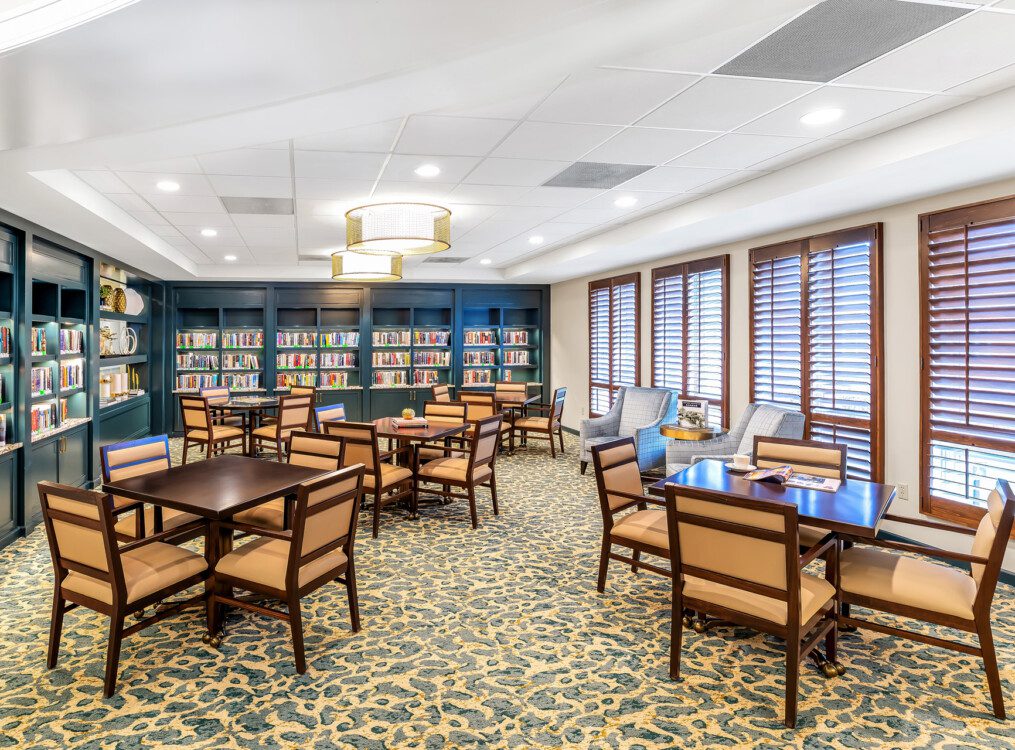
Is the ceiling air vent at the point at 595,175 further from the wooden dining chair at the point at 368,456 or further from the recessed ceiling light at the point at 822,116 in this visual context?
the wooden dining chair at the point at 368,456

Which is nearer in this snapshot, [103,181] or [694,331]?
[103,181]

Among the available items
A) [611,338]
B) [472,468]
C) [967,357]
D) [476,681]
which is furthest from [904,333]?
[611,338]

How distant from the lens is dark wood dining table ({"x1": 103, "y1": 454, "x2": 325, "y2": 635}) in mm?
3117

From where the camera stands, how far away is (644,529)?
146 inches

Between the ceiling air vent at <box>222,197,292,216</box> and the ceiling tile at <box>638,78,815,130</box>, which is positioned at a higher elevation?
the ceiling air vent at <box>222,197,292,216</box>

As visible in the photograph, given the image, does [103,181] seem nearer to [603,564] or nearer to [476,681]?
[476,681]

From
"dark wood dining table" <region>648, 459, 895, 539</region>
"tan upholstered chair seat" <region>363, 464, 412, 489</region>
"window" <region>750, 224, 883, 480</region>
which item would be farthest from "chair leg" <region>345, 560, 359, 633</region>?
"window" <region>750, 224, 883, 480</region>

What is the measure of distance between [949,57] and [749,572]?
2467mm

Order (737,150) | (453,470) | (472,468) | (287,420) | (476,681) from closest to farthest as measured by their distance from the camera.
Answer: (476,681), (737,150), (472,468), (453,470), (287,420)

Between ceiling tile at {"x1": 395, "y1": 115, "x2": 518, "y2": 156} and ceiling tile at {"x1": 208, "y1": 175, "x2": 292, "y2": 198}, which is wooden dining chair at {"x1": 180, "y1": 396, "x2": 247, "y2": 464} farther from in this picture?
ceiling tile at {"x1": 395, "y1": 115, "x2": 518, "y2": 156}

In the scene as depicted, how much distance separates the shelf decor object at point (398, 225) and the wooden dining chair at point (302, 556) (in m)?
2.53

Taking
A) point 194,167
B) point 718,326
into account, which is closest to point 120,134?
point 194,167

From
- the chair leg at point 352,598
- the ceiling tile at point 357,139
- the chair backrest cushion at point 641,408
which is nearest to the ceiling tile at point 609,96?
the ceiling tile at point 357,139

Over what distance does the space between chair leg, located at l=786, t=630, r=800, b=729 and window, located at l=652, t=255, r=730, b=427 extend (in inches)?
178
